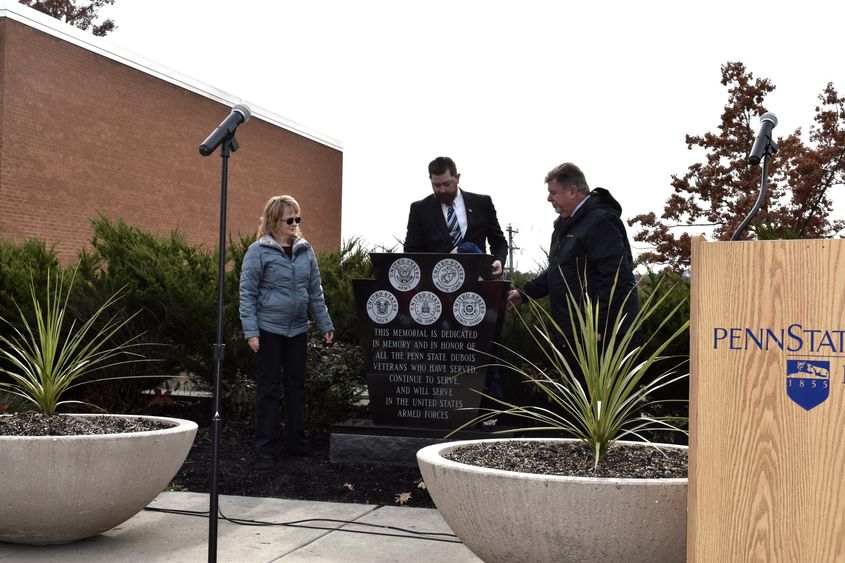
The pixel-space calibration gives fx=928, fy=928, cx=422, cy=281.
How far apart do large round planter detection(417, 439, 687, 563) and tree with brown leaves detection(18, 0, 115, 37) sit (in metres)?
35.1

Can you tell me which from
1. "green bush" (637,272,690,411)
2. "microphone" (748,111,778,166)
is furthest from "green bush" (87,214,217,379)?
"microphone" (748,111,778,166)

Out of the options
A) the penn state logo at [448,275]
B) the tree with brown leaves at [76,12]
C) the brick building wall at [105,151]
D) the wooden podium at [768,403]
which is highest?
the tree with brown leaves at [76,12]

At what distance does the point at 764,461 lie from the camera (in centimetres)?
284

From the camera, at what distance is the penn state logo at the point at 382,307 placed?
6895 mm

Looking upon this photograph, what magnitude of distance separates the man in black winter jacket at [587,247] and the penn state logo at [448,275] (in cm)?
82

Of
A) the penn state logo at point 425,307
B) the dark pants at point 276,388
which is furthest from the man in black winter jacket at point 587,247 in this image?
the dark pants at point 276,388

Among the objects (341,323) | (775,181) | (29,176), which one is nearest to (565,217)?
(341,323)

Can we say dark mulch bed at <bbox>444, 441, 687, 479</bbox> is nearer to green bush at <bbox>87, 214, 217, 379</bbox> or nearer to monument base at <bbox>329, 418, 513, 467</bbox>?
monument base at <bbox>329, 418, 513, 467</bbox>

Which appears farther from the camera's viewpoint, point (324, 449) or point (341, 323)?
point (341, 323)

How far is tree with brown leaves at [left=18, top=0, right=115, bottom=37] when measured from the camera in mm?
34062

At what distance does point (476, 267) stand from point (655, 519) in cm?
349

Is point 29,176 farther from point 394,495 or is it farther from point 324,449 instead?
point 394,495

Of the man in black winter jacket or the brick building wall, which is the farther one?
the brick building wall

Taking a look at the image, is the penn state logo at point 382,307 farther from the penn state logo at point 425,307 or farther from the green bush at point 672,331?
the green bush at point 672,331
